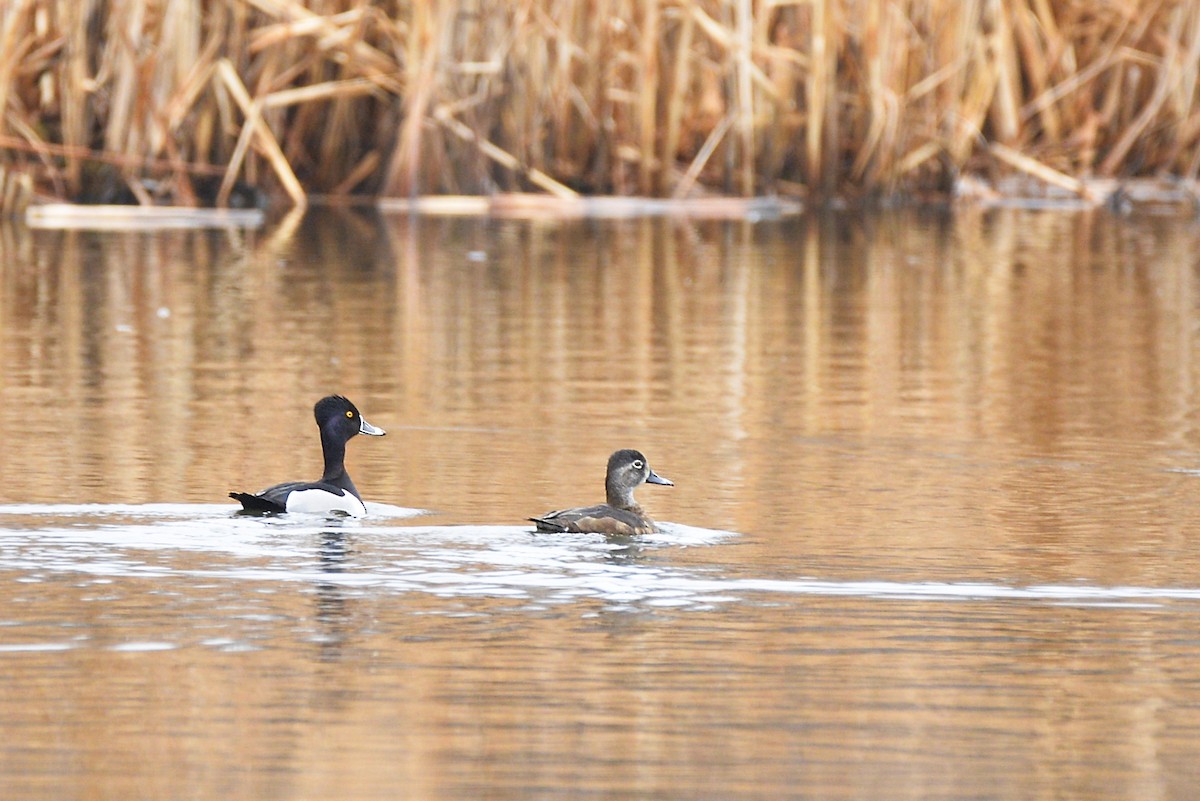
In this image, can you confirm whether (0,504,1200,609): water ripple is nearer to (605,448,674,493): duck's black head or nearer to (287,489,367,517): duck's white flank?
(287,489,367,517): duck's white flank

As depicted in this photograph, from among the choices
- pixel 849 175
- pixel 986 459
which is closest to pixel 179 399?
pixel 986 459

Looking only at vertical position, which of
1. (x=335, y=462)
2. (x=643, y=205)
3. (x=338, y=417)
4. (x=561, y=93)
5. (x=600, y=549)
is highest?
(x=561, y=93)

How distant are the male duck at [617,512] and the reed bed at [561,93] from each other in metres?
12.5

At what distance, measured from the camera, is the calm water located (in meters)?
4.83

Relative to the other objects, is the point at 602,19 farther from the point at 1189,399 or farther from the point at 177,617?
the point at 177,617

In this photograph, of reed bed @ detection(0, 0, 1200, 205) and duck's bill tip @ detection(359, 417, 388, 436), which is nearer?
duck's bill tip @ detection(359, 417, 388, 436)

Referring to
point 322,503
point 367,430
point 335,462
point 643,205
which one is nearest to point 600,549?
point 322,503

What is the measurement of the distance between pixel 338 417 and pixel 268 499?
81 cm

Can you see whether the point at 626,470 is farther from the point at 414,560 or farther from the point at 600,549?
the point at 414,560

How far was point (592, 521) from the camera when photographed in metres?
7.37

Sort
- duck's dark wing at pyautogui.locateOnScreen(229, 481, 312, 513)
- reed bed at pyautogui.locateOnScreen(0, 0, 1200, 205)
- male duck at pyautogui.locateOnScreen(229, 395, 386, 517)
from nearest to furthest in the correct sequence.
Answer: duck's dark wing at pyautogui.locateOnScreen(229, 481, 312, 513) < male duck at pyautogui.locateOnScreen(229, 395, 386, 517) < reed bed at pyautogui.locateOnScreen(0, 0, 1200, 205)

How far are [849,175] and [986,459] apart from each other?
14507 millimetres

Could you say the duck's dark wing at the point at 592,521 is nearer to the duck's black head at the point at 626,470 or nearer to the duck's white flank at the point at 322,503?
the duck's black head at the point at 626,470

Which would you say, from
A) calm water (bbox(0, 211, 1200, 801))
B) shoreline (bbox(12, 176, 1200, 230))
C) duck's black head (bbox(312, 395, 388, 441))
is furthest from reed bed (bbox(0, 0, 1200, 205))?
duck's black head (bbox(312, 395, 388, 441))
